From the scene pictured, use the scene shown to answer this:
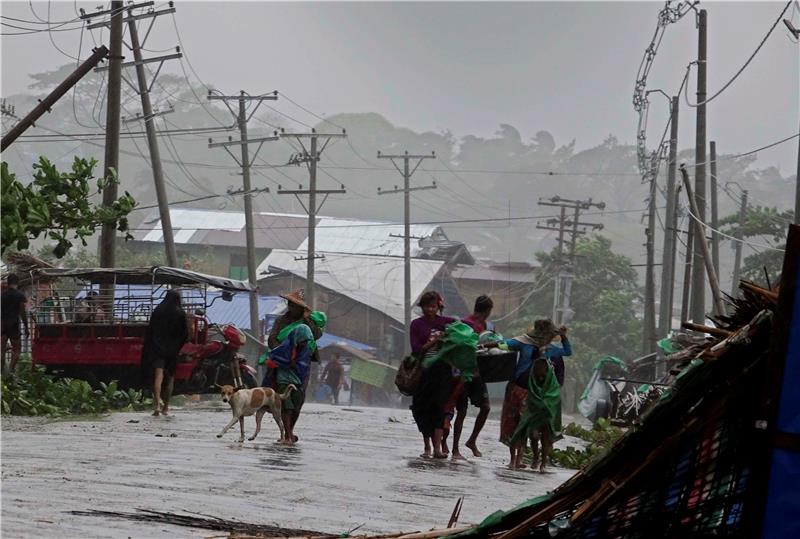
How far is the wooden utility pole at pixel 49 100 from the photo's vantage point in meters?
12.7

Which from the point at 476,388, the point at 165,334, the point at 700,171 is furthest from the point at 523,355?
the point at 700,171

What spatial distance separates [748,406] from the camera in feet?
18.8

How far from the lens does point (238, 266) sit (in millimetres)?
67875

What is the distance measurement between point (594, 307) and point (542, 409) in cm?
4700

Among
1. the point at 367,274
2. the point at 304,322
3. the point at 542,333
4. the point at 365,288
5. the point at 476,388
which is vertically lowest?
the point at 476,388

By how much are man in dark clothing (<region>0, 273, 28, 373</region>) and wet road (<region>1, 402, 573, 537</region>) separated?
3.94 meters

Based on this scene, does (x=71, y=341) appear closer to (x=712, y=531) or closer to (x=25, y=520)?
(x=25, y=520)

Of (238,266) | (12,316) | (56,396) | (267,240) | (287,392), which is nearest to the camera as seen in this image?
(287,392)

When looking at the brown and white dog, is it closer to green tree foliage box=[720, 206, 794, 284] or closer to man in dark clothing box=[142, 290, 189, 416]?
man in dark clothing box=[142, 290, 189, 416]

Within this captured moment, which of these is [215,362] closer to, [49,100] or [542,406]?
[49,100]

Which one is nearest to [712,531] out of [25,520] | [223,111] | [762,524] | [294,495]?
[762,524]

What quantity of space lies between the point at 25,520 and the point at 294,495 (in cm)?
302

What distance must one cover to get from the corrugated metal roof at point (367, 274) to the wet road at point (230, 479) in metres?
38.2

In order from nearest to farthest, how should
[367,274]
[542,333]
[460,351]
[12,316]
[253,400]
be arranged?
[460,351] → [542,333] → [253,400] → [12,316] → [367,274]
